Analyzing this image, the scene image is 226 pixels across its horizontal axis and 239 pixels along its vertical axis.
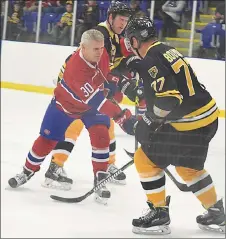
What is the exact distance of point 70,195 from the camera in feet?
5.09

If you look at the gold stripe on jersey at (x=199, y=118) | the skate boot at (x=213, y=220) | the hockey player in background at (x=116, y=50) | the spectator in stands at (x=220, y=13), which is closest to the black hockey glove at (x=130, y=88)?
the hockey player in background at (x=116, y=50)

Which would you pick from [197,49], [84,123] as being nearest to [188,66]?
[197,49]

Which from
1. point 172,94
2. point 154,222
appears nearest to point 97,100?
point 172,94

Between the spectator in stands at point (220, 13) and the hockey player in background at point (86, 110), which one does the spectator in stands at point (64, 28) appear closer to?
the hockey player in background at point (86, 110)

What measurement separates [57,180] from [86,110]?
0.20 m

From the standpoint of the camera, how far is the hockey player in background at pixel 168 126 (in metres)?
1.37

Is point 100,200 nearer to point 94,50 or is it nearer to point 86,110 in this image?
point 86,110

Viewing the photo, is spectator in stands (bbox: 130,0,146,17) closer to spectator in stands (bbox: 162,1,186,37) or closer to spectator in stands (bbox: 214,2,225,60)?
spectator in stands (bbox: 162,1,186,37)

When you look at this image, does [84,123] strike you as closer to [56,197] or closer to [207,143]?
[56,197]

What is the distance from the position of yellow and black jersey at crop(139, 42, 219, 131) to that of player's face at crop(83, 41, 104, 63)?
0.34ft

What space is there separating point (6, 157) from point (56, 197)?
0.13 metres

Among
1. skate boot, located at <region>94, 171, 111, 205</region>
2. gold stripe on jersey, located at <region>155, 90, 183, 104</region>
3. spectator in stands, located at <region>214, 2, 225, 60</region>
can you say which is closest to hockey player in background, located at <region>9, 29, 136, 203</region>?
skate boot, located at <region>94, 171, 111, 205</region>

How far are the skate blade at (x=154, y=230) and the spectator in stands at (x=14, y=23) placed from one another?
458mm

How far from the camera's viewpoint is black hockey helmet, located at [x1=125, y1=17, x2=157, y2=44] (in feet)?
4.61
